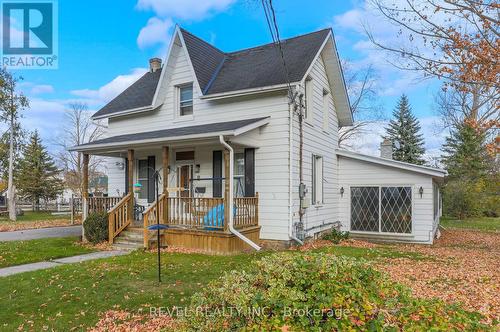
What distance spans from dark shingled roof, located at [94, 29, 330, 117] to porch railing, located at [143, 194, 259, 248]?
11.7ft

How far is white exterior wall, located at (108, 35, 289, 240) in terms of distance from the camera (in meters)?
9.89

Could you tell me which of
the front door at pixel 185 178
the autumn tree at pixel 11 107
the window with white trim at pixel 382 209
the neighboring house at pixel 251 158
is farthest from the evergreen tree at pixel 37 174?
the window with white trim at pixel 382 209

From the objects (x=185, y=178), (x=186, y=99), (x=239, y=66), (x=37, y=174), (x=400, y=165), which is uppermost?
(x=239, y=66)

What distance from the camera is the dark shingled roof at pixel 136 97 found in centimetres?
1322

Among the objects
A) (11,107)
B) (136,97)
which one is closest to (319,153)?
(136,97)

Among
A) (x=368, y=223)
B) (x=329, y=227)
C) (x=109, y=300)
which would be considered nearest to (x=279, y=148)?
(x=329, y=227)

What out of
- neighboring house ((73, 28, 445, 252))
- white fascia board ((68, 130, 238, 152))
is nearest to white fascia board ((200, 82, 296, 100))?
neighboring house ((73, 28, 445, 252))

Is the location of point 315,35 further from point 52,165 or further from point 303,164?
point 52,165

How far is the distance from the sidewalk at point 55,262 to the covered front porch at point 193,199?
97 centimetres

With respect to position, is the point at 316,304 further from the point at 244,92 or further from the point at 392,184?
the point at 392,184

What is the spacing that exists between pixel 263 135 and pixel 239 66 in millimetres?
3498

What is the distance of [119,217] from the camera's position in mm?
10430

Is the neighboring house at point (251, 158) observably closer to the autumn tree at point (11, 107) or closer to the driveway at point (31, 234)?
the driveway at point (31, 234)

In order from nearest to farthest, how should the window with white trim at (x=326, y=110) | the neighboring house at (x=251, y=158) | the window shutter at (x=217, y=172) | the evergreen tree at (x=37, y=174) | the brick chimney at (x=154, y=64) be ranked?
the neighboring house at (x=251, y=158)
the window shutter at (x=217, y=172)
the window with white trim at (x=326, y=110)
the brick chimney at (x=154, y=64)
the evergreen tree at (x=37, y=174)
